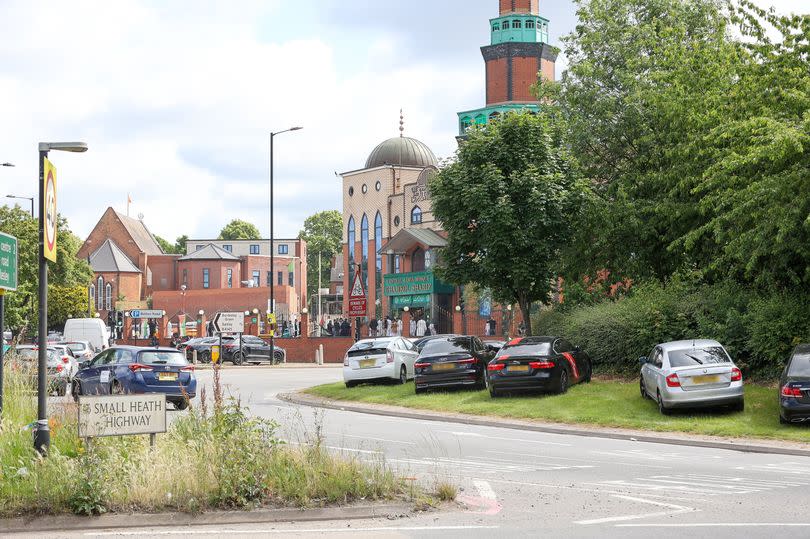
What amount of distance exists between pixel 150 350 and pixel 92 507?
1347 centimetres

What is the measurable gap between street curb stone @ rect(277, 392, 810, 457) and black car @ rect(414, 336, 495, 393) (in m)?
1.38

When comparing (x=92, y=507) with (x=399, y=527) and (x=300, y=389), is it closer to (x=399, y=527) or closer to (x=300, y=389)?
(x=399, y=527)

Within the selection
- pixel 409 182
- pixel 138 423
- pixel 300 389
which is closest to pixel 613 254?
pixel 300 389

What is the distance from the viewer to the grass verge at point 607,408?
59.4 ft

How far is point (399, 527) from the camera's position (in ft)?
29.2

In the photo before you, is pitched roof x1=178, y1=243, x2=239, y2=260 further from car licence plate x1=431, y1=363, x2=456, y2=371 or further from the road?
the road

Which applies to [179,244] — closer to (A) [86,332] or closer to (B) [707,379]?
(A) [86,332]

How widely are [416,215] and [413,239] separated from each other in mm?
7288

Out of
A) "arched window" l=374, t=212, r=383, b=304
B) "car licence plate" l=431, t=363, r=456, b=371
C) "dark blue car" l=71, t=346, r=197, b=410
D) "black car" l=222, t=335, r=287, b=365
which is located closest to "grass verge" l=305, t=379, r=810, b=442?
"car licence plate" l=431, t=363, r=456, b=371

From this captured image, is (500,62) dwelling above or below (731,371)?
above

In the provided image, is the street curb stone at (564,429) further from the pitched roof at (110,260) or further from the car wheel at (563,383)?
the pitched roof at (110,260)

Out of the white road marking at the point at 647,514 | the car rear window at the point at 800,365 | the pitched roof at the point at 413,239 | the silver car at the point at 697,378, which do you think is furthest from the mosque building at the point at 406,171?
the white road marking at the point at 647,514

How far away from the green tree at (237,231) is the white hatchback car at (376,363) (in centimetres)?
11544

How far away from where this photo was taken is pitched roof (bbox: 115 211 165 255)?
115500mm
